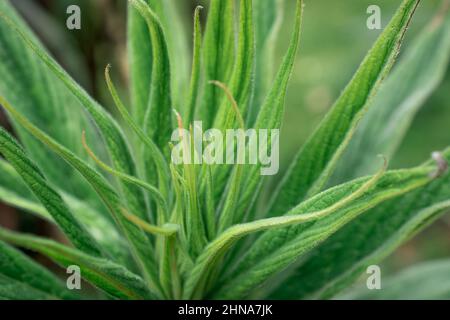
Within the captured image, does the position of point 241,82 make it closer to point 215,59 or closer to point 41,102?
point 215,59

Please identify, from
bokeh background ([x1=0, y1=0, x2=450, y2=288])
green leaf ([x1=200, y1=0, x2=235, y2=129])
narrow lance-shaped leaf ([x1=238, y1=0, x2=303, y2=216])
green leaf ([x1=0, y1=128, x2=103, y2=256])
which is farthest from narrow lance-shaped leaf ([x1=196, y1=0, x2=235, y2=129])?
bokeh background ([x1=0, y1=0, x2=450, y2=288])

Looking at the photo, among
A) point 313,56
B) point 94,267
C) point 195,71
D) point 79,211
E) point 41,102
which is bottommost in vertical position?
point 94,267

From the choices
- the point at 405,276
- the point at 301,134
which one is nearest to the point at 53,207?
the point at 405,276

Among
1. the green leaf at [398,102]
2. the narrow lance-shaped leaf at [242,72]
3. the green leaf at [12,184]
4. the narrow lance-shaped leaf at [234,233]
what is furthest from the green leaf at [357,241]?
the green leaf at [12,184]

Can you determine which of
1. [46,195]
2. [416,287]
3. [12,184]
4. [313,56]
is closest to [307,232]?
[46,195]
